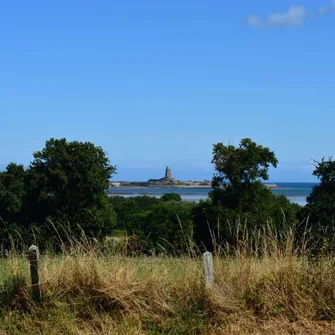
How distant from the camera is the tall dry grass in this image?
712 cm

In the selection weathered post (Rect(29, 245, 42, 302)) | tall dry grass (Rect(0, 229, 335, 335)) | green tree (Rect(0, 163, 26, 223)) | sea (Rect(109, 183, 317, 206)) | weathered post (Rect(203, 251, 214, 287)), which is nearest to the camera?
tall dry grass (Rect(0, 229, 335, 335))

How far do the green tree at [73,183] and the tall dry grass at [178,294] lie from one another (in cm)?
1087

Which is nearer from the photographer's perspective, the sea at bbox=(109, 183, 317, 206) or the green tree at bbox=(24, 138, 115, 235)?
the green tree at bbox=(24, 138, 115, 235)

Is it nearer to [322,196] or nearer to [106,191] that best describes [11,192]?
[106,191]

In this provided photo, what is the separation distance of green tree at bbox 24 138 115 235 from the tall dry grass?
10.9 metres

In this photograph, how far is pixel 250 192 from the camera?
1959 centimetres

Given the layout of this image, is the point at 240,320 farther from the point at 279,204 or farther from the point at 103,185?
the point at 279,204

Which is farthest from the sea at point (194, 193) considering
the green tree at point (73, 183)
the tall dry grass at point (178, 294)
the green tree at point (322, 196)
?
the tall dry grass at point (178, 294)

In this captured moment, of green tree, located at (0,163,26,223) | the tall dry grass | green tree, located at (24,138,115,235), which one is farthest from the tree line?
the tall dry grass

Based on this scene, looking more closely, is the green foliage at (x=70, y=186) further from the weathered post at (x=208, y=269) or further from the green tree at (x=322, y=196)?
the weathered post at (x=208, y=269)

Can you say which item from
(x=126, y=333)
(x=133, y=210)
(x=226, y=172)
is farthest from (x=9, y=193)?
(x=126, y=333)

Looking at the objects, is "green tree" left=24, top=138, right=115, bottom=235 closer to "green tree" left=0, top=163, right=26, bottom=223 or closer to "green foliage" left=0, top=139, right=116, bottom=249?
"green foliage" left=0, top=139, right=116, bottom=249

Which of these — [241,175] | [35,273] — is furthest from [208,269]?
[241,175]

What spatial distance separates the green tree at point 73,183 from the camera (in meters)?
19.1
